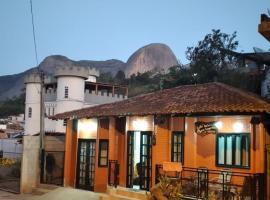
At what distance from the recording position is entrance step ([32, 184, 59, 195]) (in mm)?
18484

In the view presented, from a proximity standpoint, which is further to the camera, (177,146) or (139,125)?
(139,125)

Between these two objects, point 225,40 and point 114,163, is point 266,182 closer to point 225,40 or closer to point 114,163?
point 114,163

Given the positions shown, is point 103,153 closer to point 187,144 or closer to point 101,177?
point 101,177

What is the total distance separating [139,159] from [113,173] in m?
1.47

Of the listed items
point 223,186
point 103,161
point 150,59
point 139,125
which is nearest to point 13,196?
point 103,161

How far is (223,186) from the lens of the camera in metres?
11.8

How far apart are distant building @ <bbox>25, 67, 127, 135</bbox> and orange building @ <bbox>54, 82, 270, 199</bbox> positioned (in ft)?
84.8

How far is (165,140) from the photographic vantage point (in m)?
15.3

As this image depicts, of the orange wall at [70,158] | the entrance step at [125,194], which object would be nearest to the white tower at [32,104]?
the orange wall at [70,158]

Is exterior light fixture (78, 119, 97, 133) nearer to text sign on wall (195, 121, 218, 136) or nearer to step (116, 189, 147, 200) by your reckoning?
step (116, 189, 147, 200)

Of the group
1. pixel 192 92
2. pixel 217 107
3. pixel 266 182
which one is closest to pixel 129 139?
pixel 192 92

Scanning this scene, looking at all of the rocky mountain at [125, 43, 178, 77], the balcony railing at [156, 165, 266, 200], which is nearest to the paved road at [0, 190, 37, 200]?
the balcony railing at [156, 165, 266, 200]

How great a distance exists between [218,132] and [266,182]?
96.7 inches

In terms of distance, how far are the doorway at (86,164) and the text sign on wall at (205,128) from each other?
18.0 feet
